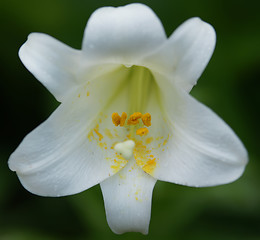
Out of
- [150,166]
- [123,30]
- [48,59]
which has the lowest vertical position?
[150,166]

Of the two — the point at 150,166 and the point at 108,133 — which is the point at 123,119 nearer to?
the point at 108,133

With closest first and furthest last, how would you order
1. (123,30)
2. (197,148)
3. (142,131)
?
(123,30) < (197,148) < (142,131)

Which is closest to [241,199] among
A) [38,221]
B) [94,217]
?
[94,217]

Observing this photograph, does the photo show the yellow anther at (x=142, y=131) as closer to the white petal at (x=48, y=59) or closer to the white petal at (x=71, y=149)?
the white petal at (x=71, y=149)

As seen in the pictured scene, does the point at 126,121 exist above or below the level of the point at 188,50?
below

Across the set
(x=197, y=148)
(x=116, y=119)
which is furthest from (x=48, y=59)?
(x=197, y=148)

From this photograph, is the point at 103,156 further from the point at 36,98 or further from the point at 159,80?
the point at 36,98

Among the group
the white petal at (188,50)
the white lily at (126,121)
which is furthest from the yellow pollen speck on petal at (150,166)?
the white petal at (188,50)

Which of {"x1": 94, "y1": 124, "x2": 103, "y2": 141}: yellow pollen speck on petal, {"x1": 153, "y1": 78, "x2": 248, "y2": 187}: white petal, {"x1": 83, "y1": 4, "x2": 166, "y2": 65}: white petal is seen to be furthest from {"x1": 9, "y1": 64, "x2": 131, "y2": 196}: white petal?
{"x1": 83, "y1": 4, "x2": 166, "y2": 65}: white petal
